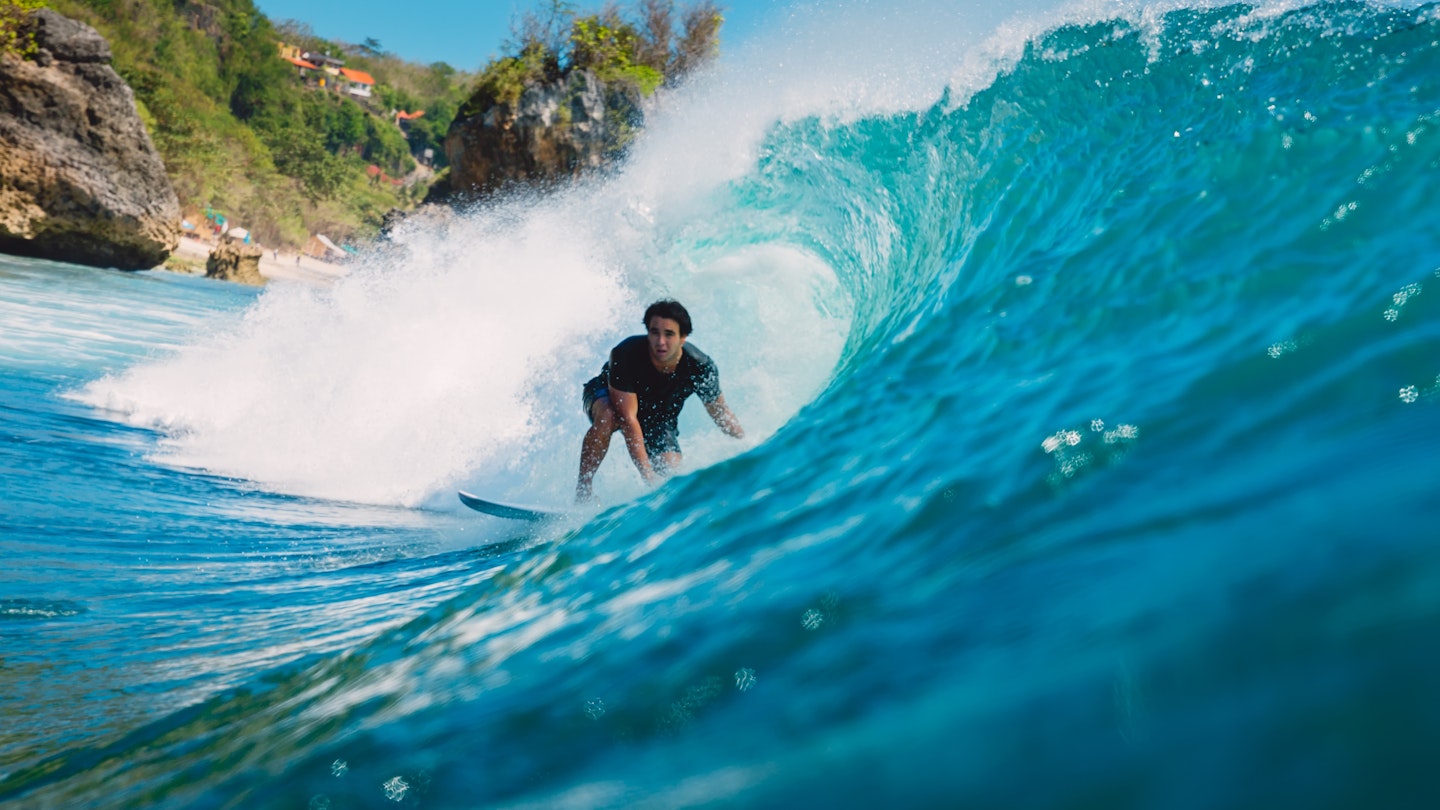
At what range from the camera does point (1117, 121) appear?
4719mm

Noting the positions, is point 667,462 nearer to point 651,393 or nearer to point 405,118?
point 651,393

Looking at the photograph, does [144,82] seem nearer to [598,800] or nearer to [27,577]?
[27,577]

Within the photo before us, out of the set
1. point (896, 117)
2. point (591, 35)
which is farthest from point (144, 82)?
point (896, 117)

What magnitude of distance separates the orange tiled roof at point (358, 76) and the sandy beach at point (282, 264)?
6718 cm

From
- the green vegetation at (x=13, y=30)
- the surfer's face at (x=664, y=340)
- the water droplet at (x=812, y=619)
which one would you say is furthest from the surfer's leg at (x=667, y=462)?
the green vegetation at (x=13, y=30)

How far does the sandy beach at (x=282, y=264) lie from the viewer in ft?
134

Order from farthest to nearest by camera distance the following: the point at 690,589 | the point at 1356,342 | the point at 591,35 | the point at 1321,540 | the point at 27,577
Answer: the point at 591,35 < the point at 27,577 < the point at 690,589 < the point at 1356,342 < the point at 1321,540

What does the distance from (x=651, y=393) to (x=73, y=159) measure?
21981 mm

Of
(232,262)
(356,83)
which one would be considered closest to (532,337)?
(232,262)

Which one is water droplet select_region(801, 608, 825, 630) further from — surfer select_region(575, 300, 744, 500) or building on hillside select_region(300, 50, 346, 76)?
building on hillside select_region(300, 50, 346, 76)

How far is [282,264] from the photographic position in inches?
2130

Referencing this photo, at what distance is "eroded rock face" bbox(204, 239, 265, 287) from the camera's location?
109 feet

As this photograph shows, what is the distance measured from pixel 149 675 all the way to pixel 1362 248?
323 cm

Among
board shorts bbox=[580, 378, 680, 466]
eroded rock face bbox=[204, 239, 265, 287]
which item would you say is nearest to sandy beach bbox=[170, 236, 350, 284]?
eroded rock face bbox=[204, 239, 265, 287]
